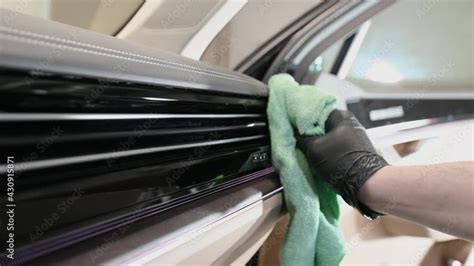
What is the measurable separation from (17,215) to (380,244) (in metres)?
1.24

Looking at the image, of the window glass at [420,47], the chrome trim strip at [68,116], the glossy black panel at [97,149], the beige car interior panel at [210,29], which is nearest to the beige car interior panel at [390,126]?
the window glass at [420,47]

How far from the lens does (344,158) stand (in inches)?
30.5

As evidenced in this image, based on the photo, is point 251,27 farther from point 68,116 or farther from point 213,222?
point 68,116

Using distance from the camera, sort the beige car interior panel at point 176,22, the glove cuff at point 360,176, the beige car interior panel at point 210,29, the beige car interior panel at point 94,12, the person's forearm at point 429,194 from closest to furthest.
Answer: the person's forearm at point 429,194 < the glove cuff at point 360,176 < the beige car interior panel at point 94,12 < the beige car interior panel at point 176,22 < the beige car interior panel at point 210,29

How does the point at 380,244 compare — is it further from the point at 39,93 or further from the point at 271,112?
the point at 39,93

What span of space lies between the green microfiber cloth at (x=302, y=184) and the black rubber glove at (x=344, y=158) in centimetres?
3

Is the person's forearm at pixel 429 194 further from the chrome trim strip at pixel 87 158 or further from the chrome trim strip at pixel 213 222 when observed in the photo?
the chrome trim strip at pixel 87 158

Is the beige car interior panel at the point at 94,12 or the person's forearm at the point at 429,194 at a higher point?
the beige car interior panel at the point at 94,12

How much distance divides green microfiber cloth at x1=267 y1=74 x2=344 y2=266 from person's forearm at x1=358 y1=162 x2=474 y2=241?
113mm

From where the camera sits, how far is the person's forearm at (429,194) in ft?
1.98

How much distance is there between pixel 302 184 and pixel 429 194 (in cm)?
25

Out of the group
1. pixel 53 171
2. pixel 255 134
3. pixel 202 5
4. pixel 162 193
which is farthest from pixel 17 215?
pixel 202 5

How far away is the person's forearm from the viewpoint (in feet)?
1.98

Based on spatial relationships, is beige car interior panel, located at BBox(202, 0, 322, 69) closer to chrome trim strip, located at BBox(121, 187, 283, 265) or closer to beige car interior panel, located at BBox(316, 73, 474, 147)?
beige car interior panel, located at BBox(316, 73, 474, 147)
